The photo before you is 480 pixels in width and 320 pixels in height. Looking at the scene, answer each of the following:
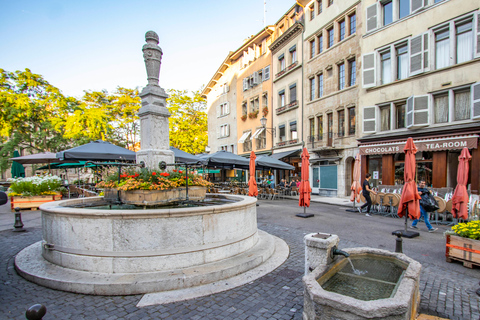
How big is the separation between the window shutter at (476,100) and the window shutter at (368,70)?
5.22 metres

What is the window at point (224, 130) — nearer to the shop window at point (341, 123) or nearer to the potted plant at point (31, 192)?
the shop window at point (341, 123)

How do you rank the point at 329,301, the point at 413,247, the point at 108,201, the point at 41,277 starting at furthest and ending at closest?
the point at 413,247 → the point at 108,201 → the point at 41,277 → the point at 329,301

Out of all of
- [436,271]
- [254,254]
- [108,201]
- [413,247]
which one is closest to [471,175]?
[413,247]

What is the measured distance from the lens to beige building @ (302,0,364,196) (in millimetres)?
18500

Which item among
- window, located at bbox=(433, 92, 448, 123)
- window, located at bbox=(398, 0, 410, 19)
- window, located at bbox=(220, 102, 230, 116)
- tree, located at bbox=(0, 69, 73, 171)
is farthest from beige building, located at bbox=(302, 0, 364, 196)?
tree, located at bbox=(0, 69, 73, 171)

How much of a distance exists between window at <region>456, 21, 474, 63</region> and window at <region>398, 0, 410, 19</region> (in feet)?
10.5

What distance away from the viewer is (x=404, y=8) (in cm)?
1555

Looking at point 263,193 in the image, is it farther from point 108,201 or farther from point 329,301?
point 329,301

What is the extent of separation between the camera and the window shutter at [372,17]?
16.7m

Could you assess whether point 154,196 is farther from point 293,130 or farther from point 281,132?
point 281,132

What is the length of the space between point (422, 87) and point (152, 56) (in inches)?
585

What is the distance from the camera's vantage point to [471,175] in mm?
12641

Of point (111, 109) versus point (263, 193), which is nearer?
point (263, 193)

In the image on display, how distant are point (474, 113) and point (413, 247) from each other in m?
10.2
